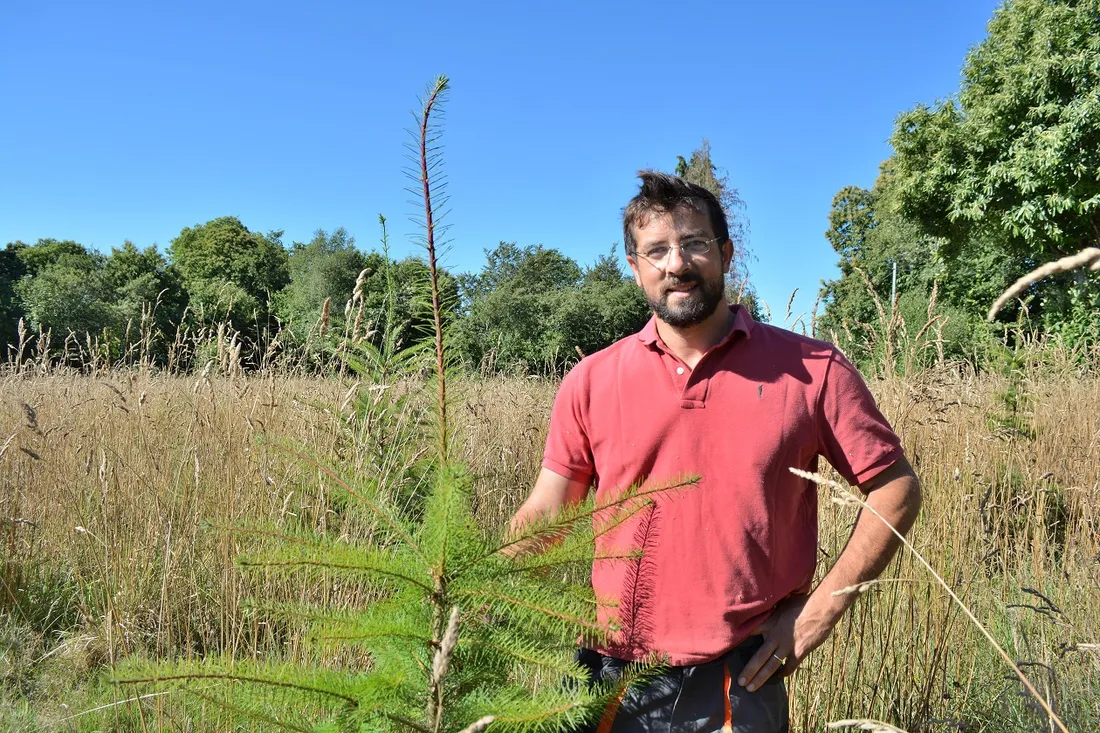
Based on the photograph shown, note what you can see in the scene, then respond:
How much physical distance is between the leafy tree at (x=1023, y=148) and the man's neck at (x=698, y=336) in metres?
15.1

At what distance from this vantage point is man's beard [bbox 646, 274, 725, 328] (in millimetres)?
1701

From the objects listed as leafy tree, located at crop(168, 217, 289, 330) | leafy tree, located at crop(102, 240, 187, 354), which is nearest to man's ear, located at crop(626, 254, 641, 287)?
leafy tree, located at crop(102, 240, 187, 354)

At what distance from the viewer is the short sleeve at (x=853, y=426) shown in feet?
5.16

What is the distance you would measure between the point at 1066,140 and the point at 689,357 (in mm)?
16965

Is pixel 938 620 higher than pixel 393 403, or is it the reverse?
pixel 393 403

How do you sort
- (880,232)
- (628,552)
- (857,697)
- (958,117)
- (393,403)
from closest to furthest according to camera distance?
(628,552), (857,697), (393,403), (958,117), (880,232)

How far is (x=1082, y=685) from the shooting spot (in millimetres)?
2396

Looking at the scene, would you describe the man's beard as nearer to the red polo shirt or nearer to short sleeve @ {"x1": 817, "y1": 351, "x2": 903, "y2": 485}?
the red polo shirt

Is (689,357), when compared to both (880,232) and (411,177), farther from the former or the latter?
(880,232)

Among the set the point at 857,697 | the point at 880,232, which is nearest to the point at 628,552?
the point at 857,697

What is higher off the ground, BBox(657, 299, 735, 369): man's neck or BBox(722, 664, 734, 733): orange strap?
BBox(657, 299, 735, 369): man's neck

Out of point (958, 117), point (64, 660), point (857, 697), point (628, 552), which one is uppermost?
point (958, 117)

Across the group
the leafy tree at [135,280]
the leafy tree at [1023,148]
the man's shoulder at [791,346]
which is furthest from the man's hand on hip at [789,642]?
the leafy tree at [135,280]

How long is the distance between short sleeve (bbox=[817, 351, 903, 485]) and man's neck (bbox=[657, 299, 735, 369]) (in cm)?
28
